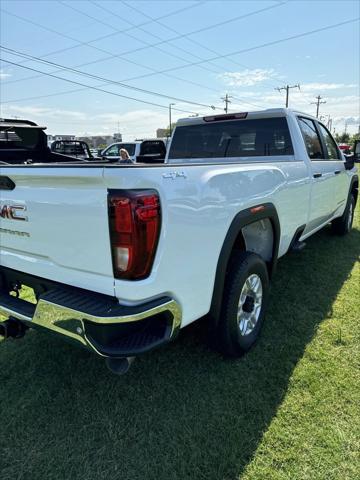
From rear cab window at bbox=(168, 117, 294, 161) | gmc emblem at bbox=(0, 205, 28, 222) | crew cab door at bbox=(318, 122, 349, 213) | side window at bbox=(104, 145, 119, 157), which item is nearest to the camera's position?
gmc emblem at bbox=(0, 205, 28, 222)

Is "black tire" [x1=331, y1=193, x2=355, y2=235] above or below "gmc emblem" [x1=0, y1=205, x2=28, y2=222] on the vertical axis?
below

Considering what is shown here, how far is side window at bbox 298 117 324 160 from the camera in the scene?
4152mm

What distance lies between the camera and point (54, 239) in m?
2.03

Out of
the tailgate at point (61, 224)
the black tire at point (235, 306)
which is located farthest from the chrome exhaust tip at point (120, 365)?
the black tire at point (235, 306)

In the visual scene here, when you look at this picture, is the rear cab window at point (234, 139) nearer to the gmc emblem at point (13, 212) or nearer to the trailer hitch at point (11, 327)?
the gmc emblem at point (13, 212)

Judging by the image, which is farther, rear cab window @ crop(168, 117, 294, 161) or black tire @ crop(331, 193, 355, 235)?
black tire @ crop(331, 193, 355, 235)

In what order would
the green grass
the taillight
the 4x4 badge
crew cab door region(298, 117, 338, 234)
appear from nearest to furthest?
the taillight
the 4x4 badge
the green grass
crew cab door region(298, 117, 338, 234)

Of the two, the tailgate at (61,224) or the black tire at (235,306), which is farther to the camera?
the black tire at (235,306)

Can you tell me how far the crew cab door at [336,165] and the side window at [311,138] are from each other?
8.4 inches

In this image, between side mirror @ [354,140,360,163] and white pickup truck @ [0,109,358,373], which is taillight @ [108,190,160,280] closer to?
white pickup truck @ [0,109,358,373]

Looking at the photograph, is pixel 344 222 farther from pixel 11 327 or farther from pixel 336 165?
pixel 11 327

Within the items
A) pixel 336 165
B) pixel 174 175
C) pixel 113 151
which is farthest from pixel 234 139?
pixel 113 151

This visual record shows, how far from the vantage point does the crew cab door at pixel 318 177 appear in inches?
161

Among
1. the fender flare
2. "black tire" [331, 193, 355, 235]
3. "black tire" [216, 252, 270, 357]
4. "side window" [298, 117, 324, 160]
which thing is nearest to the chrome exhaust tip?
the fender flare
